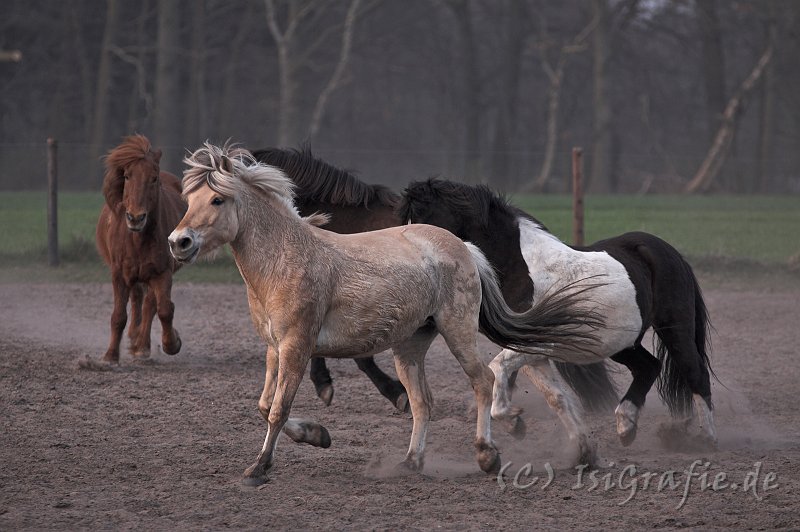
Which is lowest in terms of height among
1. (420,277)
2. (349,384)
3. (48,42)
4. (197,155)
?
(349,384)

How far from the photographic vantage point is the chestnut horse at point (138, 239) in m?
7.88

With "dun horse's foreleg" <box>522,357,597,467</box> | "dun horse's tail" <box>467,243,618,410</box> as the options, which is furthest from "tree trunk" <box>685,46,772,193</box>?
"dun horse's tail" <box>467,243,618,410</box>

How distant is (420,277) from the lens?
5188 mm

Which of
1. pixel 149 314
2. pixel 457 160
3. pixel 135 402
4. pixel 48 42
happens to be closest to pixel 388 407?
pixel 135 402

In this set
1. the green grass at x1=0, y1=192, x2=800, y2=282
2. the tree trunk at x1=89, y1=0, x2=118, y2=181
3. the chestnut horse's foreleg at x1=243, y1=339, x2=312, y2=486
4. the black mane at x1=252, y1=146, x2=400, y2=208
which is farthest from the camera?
the tree trunk at x1=89, y1=0, x2=118, y2=181

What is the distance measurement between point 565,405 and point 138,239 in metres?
3.88

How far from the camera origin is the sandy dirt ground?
14.8 ft

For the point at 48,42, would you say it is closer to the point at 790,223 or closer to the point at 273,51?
the point at 273,51

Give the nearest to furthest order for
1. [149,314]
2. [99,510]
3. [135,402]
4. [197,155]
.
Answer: [99,510] < [197,155] < [135,402] < [149,314]

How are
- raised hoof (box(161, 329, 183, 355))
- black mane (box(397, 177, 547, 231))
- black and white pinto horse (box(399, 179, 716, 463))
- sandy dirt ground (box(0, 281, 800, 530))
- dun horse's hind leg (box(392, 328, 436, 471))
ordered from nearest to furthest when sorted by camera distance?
sandy dirt ground (box(0, 281, 800, 530)) → dun horse's hind leg (box(392, 328, 436, 471)) → black and white pinto horse (box(399, 179, 716, 463)) → black mane (box(397, 177, 547, 231)) → raised hoof (box(161, 329, 183, 355))

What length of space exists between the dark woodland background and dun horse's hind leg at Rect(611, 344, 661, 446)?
12.0m

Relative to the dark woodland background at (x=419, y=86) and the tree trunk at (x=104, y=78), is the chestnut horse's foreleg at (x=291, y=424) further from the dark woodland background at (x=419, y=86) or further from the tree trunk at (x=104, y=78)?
the tree trunk at (x=104, y=78)

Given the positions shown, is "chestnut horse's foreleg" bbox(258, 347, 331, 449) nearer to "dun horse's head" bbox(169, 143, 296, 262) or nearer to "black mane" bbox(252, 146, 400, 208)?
"dun horse's head" bbox(169, 143, 296, 262)

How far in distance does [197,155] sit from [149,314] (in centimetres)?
371
